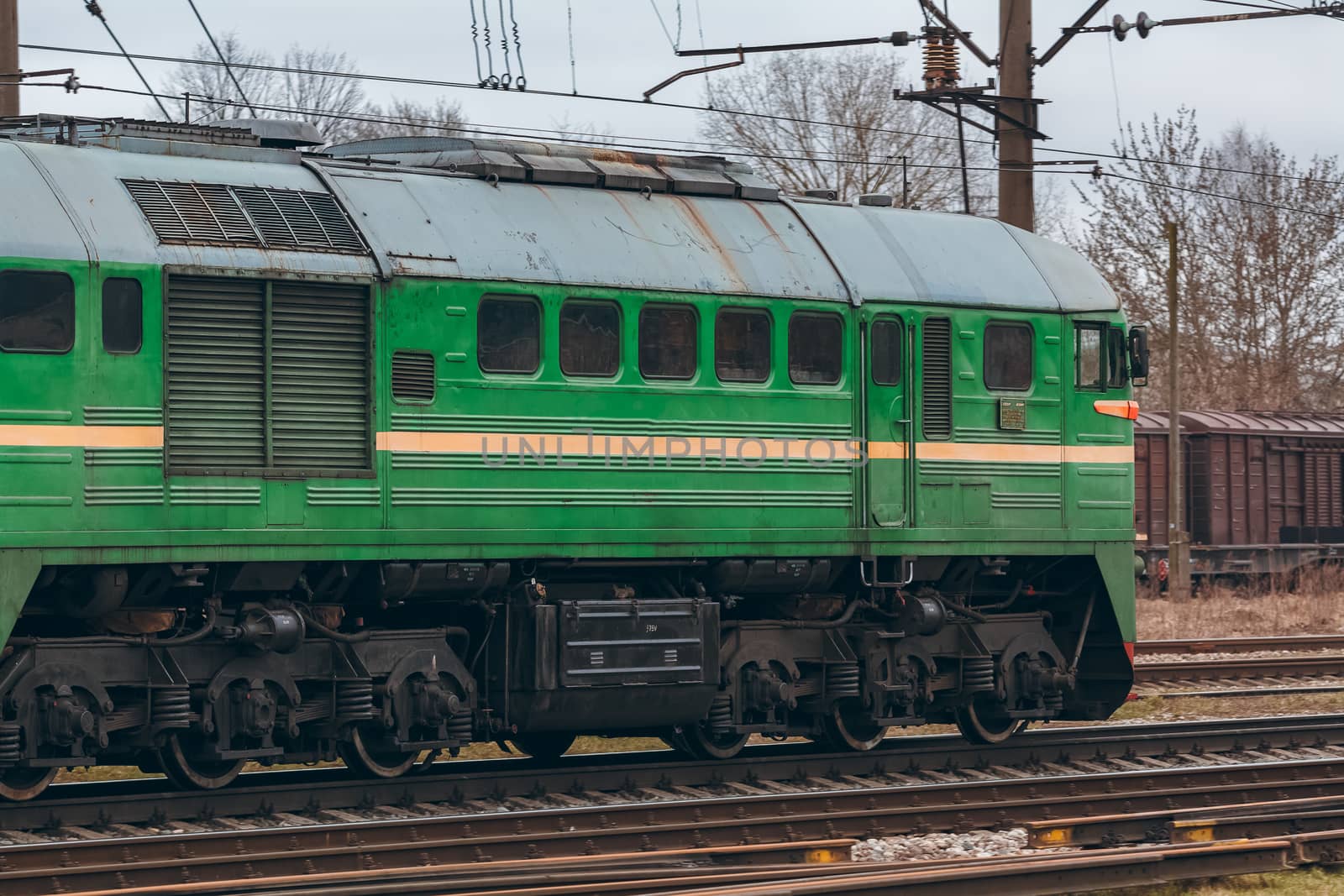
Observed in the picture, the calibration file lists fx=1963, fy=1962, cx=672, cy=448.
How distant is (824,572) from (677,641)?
1.66 m

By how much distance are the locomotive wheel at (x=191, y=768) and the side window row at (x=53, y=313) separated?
8.69ft

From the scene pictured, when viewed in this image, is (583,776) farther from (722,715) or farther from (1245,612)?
(1245,612)

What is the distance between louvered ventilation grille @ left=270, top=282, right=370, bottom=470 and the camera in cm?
1291

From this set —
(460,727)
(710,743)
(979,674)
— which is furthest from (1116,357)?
(460,727)

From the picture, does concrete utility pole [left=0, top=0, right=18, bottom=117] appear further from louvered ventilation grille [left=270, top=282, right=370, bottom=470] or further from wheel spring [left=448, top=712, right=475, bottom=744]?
wheel spring [left=448, top=712, right=475, bottom=744]

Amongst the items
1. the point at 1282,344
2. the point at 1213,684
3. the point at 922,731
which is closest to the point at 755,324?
the point at 922,731

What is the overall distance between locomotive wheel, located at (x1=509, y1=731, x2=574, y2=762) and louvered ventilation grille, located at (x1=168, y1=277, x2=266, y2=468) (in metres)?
3.83

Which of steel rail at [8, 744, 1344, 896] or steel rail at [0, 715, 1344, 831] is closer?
steel rail at [8, 744, 1344, 896]

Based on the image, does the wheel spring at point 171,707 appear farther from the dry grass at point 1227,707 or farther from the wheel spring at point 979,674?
the dry grass at point 1227,707

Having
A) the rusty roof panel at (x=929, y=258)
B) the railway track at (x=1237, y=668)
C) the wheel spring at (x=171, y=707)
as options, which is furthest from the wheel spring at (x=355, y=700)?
the railway track at (x=1237, y=668)

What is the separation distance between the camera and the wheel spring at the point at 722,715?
15.1 m

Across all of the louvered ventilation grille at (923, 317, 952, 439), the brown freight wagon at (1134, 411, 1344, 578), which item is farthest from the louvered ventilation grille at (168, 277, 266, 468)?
the brown freight wagon at (1134, 411, 1344, 578)

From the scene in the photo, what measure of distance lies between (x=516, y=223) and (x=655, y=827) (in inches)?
179

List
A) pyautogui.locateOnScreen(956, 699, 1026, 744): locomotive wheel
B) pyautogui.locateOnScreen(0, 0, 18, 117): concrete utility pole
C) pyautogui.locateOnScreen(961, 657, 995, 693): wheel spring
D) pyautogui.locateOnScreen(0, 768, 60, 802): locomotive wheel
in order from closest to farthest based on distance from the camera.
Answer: pyautogui.locateOnScreen(0, 768, 60, 802): locomotive wheel
pyautogui.locateOnScreen(961, 657, 995, 693): wheel spring
pyautogui.locateOnScreen(956, 699, 1026, 744): locomotive wheel
pyautogui.locateOnScreen(0, 0, 18, 117): concrete utility pole
